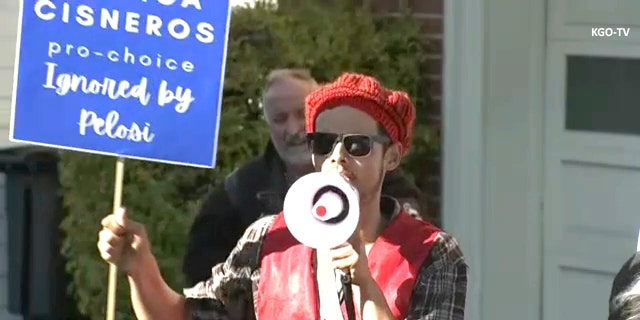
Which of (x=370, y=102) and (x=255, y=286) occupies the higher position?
(x=370, y=102)

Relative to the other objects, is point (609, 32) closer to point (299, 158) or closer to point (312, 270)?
point (299, 158)

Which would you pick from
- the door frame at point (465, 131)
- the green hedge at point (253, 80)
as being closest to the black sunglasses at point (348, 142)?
the green hedge at point (253, 80)

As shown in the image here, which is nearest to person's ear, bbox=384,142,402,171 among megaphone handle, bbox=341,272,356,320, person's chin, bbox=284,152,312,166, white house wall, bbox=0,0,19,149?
megaphone handle, bbox=341,272,356,320

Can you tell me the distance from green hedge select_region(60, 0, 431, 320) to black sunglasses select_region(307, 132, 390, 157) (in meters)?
2.35

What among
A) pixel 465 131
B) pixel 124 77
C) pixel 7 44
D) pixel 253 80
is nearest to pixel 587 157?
pixel 465 131

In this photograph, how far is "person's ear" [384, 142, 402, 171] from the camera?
3.50 m

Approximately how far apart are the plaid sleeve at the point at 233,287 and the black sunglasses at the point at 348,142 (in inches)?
11.2

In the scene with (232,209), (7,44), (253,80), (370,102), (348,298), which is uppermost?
(7,44)

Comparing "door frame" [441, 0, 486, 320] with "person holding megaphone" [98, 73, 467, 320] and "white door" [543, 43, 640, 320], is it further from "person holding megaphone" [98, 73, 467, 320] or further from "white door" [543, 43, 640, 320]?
"person holding megaphone" [98, 73, 467, 320]

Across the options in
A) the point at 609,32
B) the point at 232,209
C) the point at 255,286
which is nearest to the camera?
the point at 255,286

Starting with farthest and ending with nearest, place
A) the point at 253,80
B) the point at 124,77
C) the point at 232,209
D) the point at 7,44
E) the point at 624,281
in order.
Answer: the point at 7,44, the point at 253,80, the point at 232,209, the point at 124,77, the point at 624,281

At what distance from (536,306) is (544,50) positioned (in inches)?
40.8

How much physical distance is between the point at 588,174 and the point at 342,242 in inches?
111

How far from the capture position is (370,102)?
347 cm
